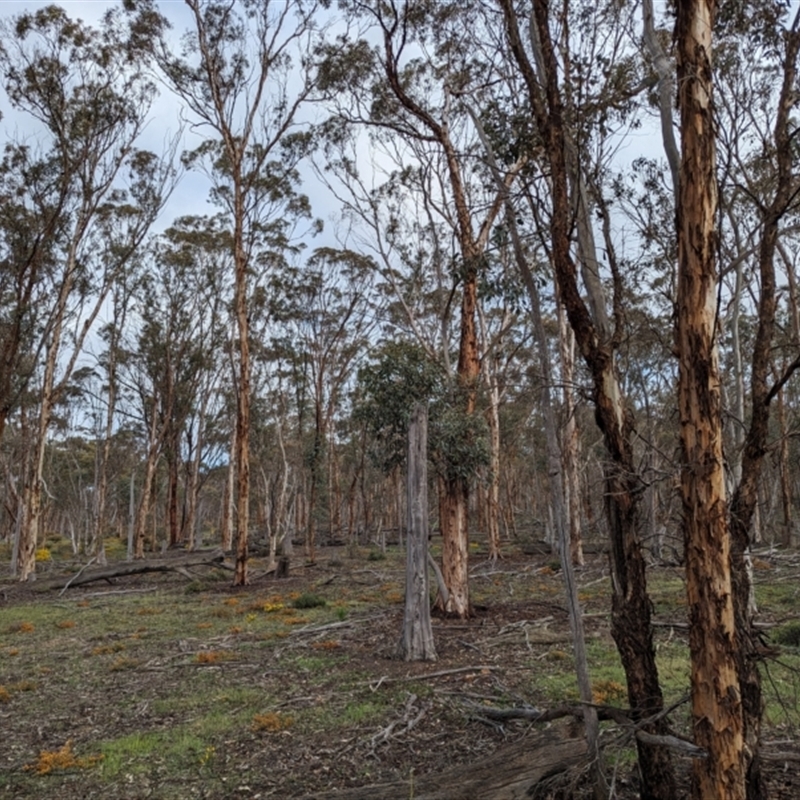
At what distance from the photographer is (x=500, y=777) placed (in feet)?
13.4

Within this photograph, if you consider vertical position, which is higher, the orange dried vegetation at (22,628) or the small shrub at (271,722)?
the small shrub at (271,722)

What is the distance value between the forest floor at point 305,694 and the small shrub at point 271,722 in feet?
0.06

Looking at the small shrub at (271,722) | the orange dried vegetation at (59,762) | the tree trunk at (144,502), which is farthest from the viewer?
the tree trunk at (144,502)

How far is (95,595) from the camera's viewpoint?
55.7 ft

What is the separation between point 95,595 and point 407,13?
48.4ft

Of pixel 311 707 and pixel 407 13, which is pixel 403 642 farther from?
pixel 407 13

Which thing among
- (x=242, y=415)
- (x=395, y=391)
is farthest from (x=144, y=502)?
(x=395, y=391)

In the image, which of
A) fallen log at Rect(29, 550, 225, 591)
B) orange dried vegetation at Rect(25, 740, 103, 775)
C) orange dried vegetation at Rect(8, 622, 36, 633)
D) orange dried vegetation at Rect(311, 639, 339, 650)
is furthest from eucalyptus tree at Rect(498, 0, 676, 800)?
fallen log at Rect(29, 550, 225, 591)

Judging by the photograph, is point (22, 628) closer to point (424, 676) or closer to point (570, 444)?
point (424, 676)

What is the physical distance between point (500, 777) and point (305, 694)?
3570 millimetres

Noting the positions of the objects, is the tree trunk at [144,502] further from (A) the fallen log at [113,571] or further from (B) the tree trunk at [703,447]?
(B) the tree trunk at [703,447]

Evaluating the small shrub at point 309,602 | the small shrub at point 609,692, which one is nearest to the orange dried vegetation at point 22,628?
the small shrub at point 309,602

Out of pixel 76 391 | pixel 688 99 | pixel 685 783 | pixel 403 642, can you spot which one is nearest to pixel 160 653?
pixel 403 642

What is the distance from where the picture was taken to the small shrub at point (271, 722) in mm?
6031
